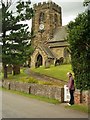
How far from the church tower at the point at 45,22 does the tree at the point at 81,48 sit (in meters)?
52.8

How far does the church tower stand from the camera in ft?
231

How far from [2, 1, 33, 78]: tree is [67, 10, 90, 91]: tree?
20.1 metres

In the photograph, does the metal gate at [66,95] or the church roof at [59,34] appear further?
the church roof at [59,34]

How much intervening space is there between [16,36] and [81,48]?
21455 millimetres

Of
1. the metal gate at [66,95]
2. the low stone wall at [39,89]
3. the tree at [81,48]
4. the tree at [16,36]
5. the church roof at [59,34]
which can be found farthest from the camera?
the church roof at [59,34]

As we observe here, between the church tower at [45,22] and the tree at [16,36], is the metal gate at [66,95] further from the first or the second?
the church tower at [45,22]

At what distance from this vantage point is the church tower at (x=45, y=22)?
7044cm

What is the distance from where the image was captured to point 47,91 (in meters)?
20.8

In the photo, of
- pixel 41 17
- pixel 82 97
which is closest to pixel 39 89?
pixel 82 97

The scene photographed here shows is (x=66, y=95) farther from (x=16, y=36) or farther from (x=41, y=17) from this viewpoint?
(x=41, y=17)

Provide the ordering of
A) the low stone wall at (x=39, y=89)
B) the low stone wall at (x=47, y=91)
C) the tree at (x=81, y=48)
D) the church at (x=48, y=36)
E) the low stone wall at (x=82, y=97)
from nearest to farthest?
the tree at (x=81, y=48)
the low stone wall at (x=82, y=97)
the low stone wall at (x=47, y=91)
the low stone wall at (x=39, y=89)
the church at (x=48, y=36)

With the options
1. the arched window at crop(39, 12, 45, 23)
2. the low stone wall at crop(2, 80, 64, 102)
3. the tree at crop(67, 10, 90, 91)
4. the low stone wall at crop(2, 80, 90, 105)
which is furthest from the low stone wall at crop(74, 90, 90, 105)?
the arched window at crop(39, 12, 45, 23)

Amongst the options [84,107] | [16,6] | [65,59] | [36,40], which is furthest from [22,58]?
[36,40]

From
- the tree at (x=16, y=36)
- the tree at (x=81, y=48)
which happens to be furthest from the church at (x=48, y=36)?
the tree at (x=81, y=48)
